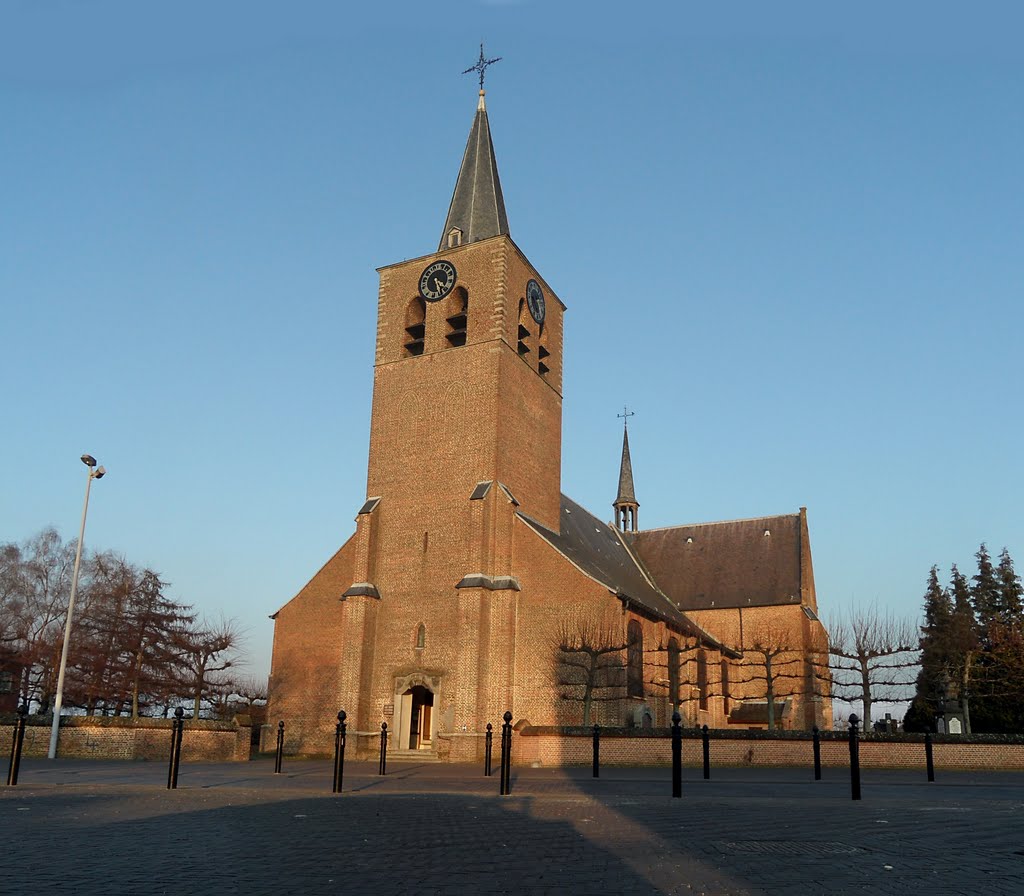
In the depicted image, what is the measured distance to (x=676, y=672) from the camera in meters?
35.4

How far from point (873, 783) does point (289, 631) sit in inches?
893

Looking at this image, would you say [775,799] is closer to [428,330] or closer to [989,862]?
[989,862]

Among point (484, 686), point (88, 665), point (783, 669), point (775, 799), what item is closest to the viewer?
point (775, 799)

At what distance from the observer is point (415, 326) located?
34.6 meters

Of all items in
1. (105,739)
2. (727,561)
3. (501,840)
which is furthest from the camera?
(727,561)

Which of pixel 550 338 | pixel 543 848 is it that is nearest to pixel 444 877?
pixel 543 848

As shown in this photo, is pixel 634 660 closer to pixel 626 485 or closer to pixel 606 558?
pixel 606 558

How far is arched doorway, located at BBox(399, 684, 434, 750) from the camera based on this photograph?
29953 mm

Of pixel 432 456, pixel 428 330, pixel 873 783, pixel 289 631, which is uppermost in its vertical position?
pixel 428 330

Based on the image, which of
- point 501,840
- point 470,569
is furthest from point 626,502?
point 501,840

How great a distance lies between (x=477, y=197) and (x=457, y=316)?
5616 millimetres

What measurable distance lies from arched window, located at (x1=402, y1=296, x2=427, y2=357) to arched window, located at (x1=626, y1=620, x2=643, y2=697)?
12920mm

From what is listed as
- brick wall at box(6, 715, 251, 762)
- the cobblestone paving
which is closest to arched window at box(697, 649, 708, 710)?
brick wall at box(6, 715, 251, 762)

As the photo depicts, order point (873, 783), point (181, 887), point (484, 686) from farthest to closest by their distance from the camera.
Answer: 1. point (484, 686)
2. point (873, 783)
3. point (181, 887)
